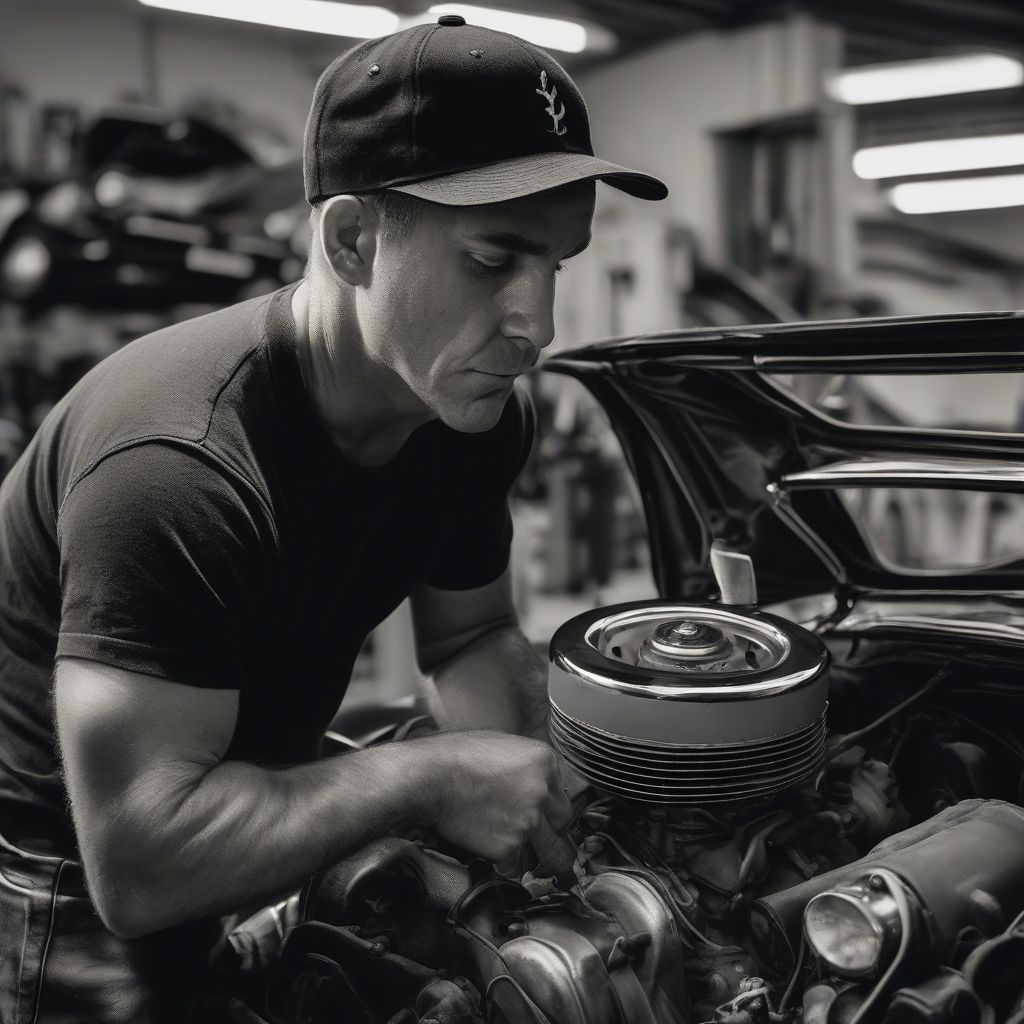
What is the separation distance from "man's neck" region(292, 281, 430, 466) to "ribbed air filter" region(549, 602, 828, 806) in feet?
1.23

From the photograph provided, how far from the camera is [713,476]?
1.46 m

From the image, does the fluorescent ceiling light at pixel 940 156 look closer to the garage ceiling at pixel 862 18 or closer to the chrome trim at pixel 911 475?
the garage ceiling at pixel 862 18

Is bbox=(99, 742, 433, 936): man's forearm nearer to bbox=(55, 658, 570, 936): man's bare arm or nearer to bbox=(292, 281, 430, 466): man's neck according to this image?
bbox=(55, 658, 570, 936): man's bare arm

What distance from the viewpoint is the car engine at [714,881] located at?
0.88m

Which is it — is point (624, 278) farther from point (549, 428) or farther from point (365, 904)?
point (365, 904)

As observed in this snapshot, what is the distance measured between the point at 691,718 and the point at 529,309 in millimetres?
464

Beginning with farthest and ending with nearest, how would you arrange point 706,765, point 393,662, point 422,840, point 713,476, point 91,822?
point 393,662, point 713,476, point 422,840, point 706,765, point 91,822

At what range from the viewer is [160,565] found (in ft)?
3.08

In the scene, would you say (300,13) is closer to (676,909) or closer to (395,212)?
(395,212)

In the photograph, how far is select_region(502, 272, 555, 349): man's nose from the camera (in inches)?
41.8

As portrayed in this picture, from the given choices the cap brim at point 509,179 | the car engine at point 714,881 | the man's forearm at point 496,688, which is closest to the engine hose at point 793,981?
the car engine at point 714,881

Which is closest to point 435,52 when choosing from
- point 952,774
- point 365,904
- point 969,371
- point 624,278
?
point 969,371

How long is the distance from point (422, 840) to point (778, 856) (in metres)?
0.40

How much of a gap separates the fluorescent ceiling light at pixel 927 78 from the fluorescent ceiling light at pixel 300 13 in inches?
143
